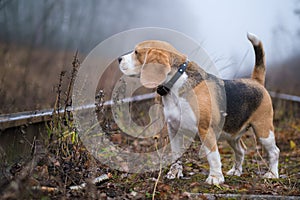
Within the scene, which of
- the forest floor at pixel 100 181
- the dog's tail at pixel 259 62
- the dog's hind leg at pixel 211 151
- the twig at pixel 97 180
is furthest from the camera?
the dog's tail at pixel 259 62

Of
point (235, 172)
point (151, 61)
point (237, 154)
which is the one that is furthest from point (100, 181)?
point (237, 154)

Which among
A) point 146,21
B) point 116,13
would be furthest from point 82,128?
point 146,21

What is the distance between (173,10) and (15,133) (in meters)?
7.91

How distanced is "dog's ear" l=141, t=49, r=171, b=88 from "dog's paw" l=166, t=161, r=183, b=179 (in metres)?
0.87

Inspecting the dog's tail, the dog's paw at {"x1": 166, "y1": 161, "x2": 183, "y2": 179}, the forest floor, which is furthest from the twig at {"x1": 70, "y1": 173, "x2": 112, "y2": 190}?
the dog's tail

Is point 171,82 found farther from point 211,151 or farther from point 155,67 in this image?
point 211,151

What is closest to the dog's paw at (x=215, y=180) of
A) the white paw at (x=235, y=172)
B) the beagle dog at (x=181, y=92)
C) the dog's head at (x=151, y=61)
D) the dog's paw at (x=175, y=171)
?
the beagle dog at (x=181, y=92)

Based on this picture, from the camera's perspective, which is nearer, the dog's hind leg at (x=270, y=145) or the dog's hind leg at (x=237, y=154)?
A: the dog's hind leg at (x=270, y=145)

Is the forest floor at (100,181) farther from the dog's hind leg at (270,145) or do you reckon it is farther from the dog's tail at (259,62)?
the dog's tail at (259,62)

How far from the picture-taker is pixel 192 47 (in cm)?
499

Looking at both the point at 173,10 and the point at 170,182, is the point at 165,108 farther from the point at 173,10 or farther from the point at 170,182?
the point at 173,10

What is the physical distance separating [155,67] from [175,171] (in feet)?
3.60

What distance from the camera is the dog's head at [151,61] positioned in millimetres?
4102

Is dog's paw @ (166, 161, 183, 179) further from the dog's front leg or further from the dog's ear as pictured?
the dog's ear
